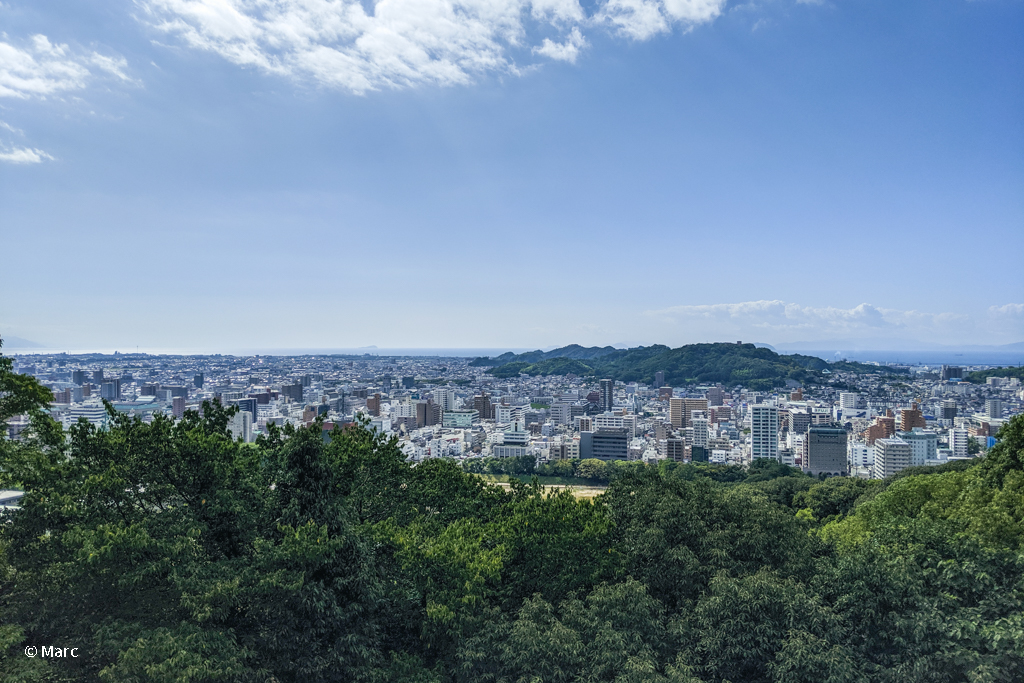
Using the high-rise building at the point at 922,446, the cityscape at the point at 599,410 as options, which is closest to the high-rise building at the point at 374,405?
the cityscape at the point at 599,410

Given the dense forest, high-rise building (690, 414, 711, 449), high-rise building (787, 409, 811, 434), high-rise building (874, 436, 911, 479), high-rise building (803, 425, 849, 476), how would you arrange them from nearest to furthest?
the dense forest
high-rise building (874, 436, 911, 479)
high-rise building (803, 425, 849, 476)
high-rise building (690, 414, 711, 449)
high-rise building (787, 409, 811, 434)

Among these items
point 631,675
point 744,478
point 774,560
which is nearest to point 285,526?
point 631,675

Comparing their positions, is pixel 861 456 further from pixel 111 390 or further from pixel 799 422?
pixel 111 390

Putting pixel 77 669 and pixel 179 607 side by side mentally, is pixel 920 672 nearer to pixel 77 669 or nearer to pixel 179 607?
pixel 179 607

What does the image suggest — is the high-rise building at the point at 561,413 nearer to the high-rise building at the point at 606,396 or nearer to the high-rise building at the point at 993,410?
the high-rise building at the point at 606,396

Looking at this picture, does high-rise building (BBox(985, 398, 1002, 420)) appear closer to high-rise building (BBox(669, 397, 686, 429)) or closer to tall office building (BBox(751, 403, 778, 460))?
tall office building (BBox(751, 403, 778, 460))

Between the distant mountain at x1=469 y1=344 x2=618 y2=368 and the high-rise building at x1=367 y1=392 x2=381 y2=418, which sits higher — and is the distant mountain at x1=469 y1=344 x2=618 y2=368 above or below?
above

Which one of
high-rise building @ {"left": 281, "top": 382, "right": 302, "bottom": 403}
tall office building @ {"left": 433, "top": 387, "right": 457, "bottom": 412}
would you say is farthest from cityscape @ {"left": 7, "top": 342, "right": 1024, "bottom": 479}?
tall office building @ {"left": 433, "top": 387, "right": 457, "bottom": 412}
